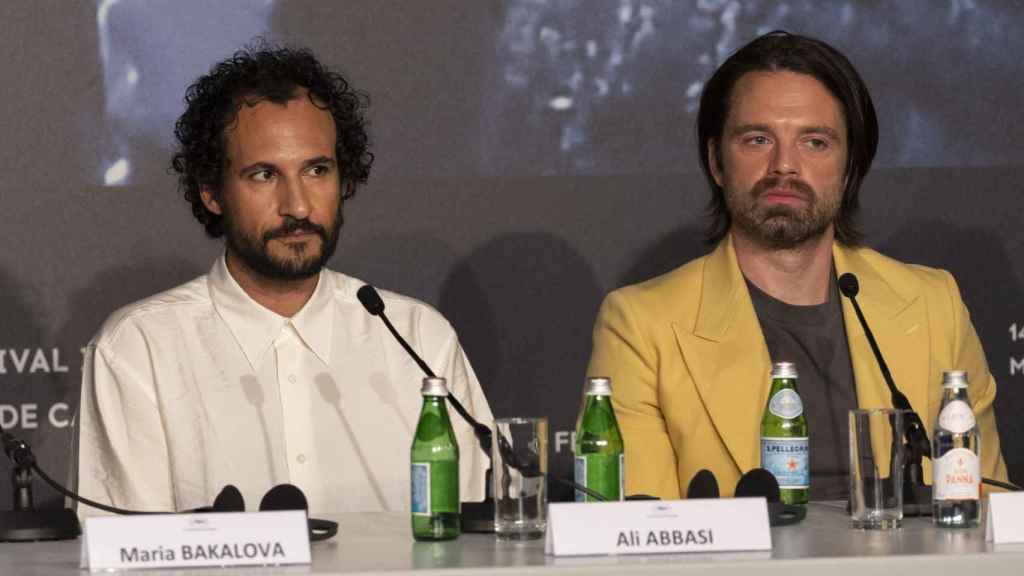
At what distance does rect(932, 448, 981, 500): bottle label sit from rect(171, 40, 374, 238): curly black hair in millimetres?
1615

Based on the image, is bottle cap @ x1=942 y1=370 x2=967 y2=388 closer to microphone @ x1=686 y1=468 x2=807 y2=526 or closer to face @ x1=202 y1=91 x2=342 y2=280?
microphone @ x1=686 y1=468 x2=807 y2=526

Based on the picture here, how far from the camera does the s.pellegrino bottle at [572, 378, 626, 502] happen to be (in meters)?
2.26

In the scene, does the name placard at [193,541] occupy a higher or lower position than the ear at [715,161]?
lower

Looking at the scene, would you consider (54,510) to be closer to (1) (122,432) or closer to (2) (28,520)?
(2) (28,520)

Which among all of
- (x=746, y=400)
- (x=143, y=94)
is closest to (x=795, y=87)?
(x=746, y=400)

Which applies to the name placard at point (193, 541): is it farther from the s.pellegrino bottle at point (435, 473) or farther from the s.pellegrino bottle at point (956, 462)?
the s.pellegrino bottle at point (956, 462)

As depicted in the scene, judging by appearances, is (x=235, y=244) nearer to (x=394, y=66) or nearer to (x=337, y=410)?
(x=337, y=410)

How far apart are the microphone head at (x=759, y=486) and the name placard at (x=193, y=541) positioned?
2.29 feet

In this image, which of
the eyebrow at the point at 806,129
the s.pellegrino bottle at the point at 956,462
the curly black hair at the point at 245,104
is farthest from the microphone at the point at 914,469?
the curly black hair at the point at 245,104

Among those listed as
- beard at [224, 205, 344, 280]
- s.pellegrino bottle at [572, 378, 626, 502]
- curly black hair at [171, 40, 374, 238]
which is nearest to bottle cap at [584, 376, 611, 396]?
s.pellegrino bottle at [572, 378, 626, 502]

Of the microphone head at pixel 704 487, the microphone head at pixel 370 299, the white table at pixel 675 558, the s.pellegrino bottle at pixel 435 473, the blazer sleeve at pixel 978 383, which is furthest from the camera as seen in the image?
the blazer sleeve at pixel 978 383

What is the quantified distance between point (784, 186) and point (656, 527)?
1442 millimetres

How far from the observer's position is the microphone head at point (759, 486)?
2.34 metres

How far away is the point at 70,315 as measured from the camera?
3.78 metres
